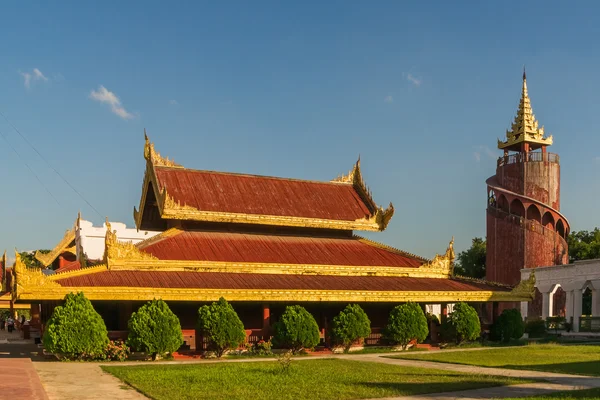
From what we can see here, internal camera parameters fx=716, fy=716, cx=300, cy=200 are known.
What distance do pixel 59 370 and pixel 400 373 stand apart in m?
9.07

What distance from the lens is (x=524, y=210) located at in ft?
181

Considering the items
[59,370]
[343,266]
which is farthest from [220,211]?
[59,370]

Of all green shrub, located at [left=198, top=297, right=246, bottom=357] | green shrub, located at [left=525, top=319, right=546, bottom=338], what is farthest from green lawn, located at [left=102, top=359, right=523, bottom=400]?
green shrub, located at [left=525, top=319, right=546, bottom=338]

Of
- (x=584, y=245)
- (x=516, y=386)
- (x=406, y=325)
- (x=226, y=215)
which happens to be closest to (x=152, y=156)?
(x=226, y=215)

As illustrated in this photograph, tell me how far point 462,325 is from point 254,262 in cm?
881

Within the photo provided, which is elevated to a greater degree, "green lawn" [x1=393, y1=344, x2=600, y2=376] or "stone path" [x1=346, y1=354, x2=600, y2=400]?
"stone path" [x1=346, y1=354, x2=600, y2=400]

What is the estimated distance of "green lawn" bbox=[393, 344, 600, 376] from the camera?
20062 mm

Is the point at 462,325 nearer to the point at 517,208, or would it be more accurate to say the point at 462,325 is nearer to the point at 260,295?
the point at 260,295

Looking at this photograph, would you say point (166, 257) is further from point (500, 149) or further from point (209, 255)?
point (500, 149)

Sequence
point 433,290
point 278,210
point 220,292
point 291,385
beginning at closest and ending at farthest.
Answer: point 291,385 → point 220,292 → point 433,290 → point 278,210

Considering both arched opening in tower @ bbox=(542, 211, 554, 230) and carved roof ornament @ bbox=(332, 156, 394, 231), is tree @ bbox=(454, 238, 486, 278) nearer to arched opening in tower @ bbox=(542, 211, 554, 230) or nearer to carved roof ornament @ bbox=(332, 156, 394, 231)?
arched opening in tower @ bbox=(542, 211, 554, 230)

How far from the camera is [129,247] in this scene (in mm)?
25938

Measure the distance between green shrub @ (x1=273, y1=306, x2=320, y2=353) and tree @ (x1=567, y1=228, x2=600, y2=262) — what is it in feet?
159

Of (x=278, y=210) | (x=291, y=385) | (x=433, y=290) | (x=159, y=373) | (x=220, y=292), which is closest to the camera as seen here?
(x=291, y=385)
